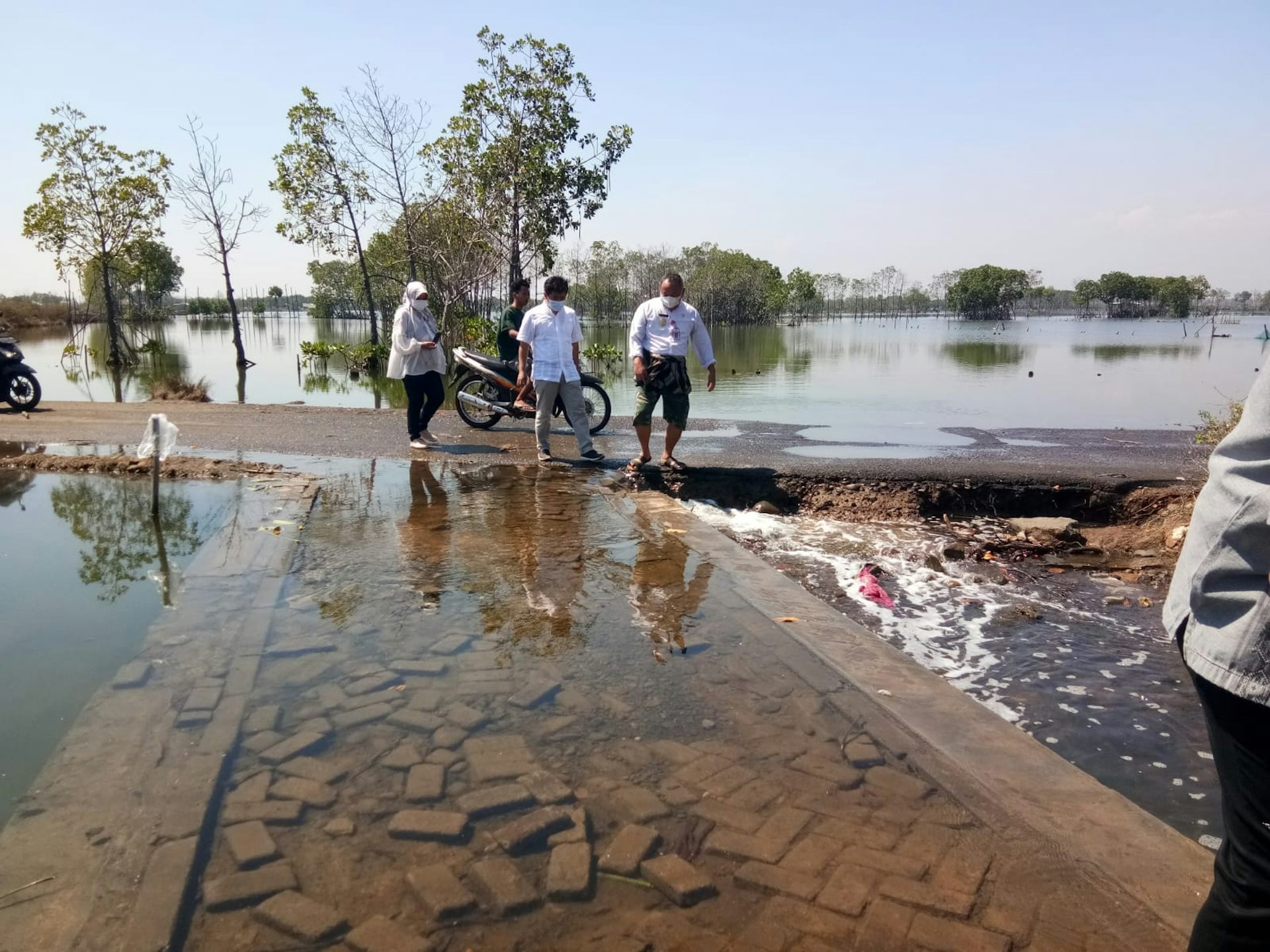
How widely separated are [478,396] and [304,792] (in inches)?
339

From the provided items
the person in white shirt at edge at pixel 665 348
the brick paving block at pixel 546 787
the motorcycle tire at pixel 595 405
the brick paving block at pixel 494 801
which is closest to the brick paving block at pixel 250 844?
the brick paving block at pixel 494 801

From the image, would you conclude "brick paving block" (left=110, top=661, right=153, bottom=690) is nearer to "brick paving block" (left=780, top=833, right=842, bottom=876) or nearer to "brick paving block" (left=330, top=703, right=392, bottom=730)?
"brick paving block" (left=330, top=703, right=392, bottom=730)

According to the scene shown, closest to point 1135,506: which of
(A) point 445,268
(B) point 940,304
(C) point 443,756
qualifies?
(C) point 443,756

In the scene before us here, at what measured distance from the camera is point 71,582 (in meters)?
5.12

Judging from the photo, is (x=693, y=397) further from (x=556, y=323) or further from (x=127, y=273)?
(x=127, y=273)

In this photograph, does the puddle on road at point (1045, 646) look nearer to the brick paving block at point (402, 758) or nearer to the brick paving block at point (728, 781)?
the brick paving block at point (728, 781)

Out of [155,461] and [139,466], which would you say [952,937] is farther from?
[139,466]

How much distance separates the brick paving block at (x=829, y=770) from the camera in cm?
284

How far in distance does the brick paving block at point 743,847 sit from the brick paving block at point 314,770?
126 cm

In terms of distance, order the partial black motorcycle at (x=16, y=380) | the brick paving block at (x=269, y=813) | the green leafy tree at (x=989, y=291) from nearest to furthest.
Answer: the brick paving block at (x=269, y=813) → the partial black motorcycle at (x=16, y=380) → the green leafy tree at (x=989, y=291)

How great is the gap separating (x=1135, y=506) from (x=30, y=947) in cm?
831

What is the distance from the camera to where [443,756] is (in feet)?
9.66

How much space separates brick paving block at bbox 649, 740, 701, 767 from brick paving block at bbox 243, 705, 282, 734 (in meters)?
1.42

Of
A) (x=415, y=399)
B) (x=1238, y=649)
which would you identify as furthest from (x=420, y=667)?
(x=415, y=399)
